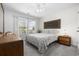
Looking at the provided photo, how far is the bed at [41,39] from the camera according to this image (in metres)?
1.32

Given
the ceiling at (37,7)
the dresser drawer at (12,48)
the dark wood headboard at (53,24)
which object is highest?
the ceiling at (37,7)

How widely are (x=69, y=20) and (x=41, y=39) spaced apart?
1.91 ft

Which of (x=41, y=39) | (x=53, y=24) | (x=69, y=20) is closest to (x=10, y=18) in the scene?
(x=41, y=39)

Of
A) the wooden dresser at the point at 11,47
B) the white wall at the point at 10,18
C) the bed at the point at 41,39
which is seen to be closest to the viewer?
the wooden dresser at the point at 11,47

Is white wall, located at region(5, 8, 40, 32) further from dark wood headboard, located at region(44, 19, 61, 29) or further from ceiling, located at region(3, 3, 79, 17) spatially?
dark wood headboard, located at region(44, 19, 61, 29)

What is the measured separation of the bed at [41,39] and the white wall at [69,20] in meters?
0.18

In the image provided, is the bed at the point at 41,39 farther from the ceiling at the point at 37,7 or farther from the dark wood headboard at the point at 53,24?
the ceiling at the point at 37,7

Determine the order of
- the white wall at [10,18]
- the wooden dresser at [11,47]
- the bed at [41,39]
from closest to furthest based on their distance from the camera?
the wooden dresser at [11,47] < the white wall at [10,18] < the bed at [41,39]

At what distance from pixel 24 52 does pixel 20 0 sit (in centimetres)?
85

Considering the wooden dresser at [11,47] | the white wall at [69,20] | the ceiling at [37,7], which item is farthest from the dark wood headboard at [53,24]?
the wooden dresser at [11,47]

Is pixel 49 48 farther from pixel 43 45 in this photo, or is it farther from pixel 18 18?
pixel 18 18

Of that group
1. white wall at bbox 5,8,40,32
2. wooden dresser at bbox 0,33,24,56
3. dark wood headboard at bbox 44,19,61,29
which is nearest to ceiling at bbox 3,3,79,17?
white wall at bbox 5,8,40,32

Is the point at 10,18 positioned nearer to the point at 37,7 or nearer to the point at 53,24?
the point at 37,7

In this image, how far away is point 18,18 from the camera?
124cm
